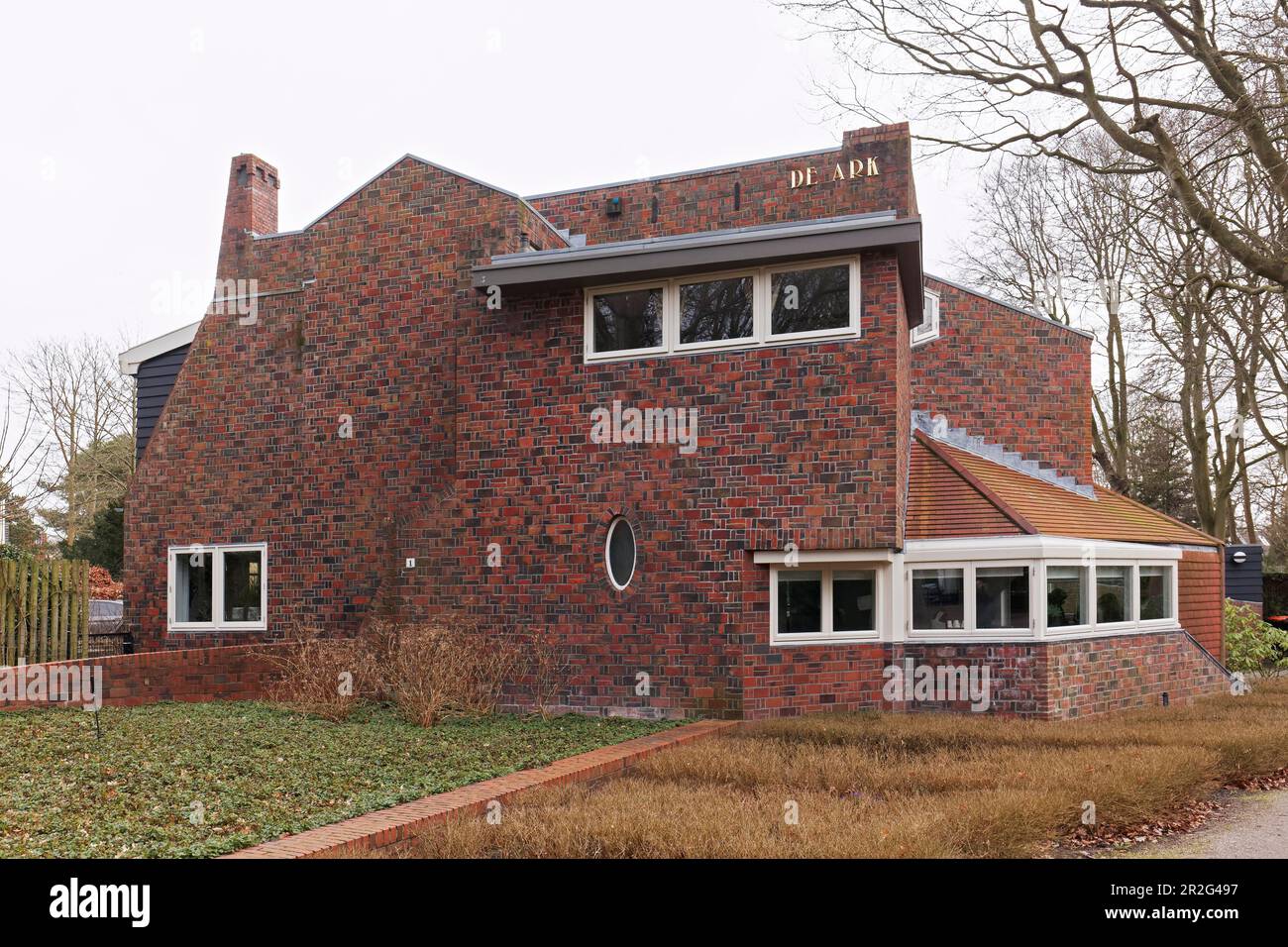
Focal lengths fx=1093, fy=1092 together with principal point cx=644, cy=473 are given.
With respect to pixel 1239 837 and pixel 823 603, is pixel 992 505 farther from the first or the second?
pixel 1239 837

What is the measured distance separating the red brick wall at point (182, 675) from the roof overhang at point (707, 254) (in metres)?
5.64

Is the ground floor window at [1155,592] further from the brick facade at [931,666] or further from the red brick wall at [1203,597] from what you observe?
the brick facade at [931,666]

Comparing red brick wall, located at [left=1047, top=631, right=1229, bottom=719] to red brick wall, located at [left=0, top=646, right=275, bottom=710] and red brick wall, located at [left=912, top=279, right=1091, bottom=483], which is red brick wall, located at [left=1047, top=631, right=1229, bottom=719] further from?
red brick wall, located at [left=0, top=646, right=275, bottom=710]

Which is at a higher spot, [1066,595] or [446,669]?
[1066,595]

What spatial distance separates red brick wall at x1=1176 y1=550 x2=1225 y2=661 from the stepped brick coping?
9626 mm

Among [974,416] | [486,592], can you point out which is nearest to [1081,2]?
[974,416]

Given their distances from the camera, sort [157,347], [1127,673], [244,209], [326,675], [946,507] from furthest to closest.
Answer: [157,347] < [244,209] < [1127,673] < [946,507] < [326,675]

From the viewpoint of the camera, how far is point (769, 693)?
39.5 ft

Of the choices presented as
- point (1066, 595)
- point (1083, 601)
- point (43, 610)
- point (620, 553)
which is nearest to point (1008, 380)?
point (1083, 601)

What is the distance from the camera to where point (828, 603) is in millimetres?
12391

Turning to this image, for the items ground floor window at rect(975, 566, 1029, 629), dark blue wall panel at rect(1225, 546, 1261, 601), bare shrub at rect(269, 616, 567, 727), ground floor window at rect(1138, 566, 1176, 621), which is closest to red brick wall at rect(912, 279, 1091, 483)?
ground floor window at rect(1138, 566, 1176, 621)

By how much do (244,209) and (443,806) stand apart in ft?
43.1

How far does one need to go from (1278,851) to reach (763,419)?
6804 mm
